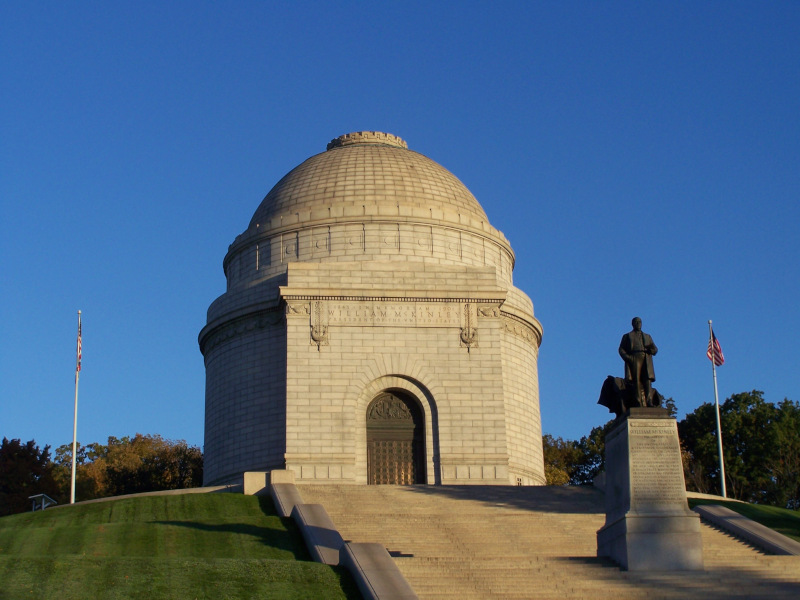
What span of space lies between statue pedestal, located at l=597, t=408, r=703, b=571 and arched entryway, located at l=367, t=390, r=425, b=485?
16.0m

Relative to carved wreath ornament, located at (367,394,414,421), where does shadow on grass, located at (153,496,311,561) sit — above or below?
below

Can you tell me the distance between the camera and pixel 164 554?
23.7 meters

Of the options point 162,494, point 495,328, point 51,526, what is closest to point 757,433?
point 495,328

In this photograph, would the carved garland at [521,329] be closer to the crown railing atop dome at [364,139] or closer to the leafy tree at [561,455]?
the crown railing atop dome at [364,139]

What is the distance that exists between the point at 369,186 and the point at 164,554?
2527cm

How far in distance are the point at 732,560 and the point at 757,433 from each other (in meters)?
39.8

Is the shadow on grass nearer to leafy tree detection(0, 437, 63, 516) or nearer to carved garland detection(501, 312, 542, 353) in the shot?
carved garland detection(501, 312, 542, 353)

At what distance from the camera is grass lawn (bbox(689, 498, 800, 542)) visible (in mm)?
29414

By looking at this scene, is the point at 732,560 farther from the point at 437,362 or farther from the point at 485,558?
the point at 437,362

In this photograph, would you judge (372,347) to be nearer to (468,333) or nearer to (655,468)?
(468,333)

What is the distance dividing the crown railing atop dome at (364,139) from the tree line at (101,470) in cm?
2179

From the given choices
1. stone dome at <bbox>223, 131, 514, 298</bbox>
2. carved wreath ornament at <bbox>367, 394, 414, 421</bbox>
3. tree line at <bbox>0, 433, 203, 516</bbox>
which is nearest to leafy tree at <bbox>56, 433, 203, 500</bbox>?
tree line at <bbox>0, 433, 203, 516</bbox>

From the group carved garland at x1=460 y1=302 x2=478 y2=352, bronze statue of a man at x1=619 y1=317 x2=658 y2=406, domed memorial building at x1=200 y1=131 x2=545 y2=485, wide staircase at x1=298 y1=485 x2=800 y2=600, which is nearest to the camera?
wide staircase at x1=298 y1=485 x2=800 y2=600

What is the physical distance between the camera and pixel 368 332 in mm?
40188
